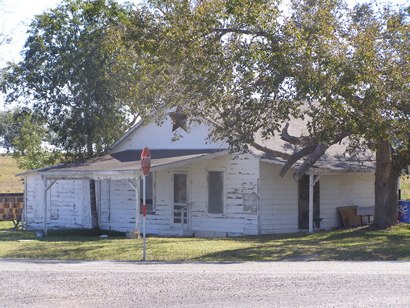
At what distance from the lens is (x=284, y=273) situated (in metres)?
13.6

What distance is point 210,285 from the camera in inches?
481

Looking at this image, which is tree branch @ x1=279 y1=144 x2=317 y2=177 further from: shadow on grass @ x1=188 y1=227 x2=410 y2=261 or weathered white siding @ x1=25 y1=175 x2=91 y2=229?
weathered white siding @ x1=25 y1=175 x2=91 y2=229

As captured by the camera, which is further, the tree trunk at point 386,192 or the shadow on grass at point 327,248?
the tree trunk at point 386,192

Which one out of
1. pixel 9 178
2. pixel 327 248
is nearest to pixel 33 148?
pixel 327 248

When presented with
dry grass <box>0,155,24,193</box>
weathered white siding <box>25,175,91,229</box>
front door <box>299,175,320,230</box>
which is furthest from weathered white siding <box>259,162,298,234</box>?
dry grass <box>0,155,24,193</box>

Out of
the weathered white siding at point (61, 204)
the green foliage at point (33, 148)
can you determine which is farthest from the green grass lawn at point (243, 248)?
the green foliage at point (33, 148)

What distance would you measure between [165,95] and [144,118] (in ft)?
12.5

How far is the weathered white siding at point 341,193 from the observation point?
2633 centimetres

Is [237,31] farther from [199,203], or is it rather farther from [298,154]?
[199,203]

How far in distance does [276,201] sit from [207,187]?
2478mm

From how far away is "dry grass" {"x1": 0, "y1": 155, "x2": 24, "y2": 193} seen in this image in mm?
52825

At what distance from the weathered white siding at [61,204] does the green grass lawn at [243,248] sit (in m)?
6.66

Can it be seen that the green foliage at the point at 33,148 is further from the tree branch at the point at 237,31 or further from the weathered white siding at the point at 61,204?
the tree branch at the point at 237,31

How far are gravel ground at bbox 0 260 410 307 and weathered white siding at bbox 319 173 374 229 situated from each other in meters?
10.9
